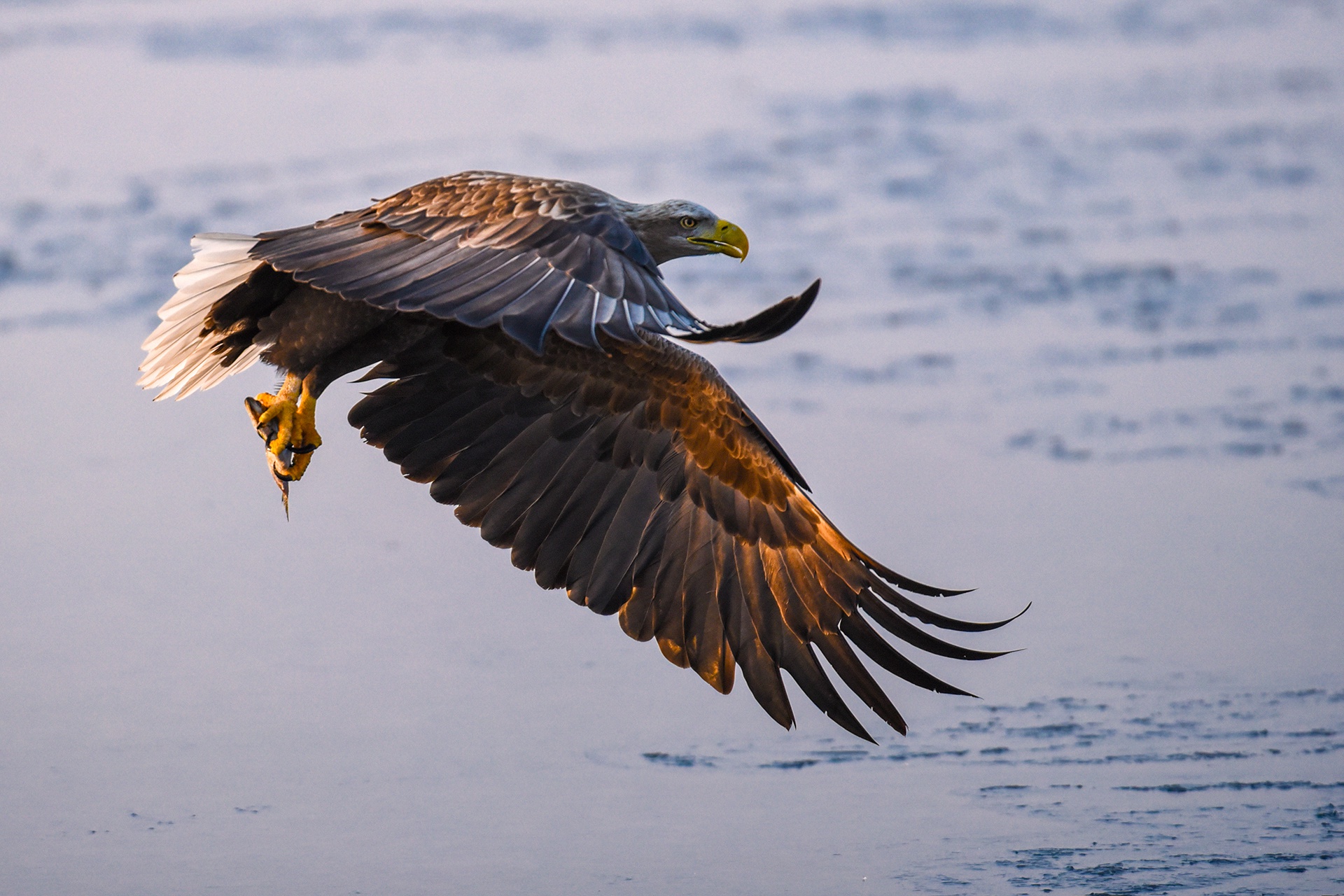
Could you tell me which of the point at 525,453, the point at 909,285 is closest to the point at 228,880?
the point at 525,453

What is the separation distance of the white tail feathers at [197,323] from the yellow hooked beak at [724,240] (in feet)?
3.51

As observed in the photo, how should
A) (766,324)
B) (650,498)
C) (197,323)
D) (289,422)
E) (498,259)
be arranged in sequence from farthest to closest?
(197,323) → (289,422) → (650,498) → (498,259) → (766,324)

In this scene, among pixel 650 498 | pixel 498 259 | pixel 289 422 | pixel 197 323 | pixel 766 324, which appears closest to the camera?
pixel 766 324

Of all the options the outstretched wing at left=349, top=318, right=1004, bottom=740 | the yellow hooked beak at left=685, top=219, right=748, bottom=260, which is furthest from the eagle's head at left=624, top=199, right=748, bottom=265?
the outstretched wing at left=349, top=318, right=1004, bottom=740

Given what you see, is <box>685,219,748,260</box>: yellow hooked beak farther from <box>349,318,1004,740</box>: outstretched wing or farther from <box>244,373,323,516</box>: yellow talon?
<box>244,373,323,516</box>: yellow talon

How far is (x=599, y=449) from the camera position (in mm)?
4703

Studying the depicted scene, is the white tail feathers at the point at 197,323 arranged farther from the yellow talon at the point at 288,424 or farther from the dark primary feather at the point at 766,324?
the dark primary feather at the point at 766,324

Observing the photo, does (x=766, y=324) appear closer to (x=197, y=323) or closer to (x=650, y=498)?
(x=650, y=498)

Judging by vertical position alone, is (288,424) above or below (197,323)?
below

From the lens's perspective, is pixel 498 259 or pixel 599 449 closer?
pixel 498 259

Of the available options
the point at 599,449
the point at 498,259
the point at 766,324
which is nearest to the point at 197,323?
the point at 599,449

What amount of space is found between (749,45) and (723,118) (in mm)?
1693

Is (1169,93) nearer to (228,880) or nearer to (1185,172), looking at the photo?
(1185,172)

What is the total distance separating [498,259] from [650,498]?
1.03 m
